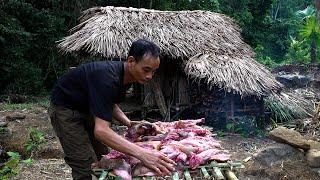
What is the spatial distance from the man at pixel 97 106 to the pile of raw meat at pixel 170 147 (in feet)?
0.52

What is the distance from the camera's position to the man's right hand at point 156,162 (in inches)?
116

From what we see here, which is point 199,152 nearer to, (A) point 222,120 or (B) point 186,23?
(A) point 222,120

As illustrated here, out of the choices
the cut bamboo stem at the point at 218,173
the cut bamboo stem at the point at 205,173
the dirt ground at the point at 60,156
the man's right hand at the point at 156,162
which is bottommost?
the dirt ground at the point at 60,156

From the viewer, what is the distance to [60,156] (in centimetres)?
816

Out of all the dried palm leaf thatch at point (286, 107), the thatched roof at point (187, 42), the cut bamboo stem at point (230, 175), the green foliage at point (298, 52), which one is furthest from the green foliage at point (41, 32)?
the cut bamboo stem at point (230, 175)

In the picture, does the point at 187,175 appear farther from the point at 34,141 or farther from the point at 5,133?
the point at 5,133

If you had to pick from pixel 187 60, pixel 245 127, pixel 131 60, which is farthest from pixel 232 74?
pixel 131 60

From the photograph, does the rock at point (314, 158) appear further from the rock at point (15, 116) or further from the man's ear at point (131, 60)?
the rock at point (15, 116)

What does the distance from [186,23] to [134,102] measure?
2.82 metres

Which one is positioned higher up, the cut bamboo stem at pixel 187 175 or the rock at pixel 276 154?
the cut bamboo stem at pixel 187 175

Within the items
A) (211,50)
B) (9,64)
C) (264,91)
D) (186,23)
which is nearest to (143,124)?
(264,91)

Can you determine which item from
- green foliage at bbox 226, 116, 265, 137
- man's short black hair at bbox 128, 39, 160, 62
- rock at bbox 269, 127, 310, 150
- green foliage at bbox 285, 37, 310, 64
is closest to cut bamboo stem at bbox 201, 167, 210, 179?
man's short black hair at bbox 128, 39, 160, 62

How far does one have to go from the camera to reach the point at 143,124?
3.92 m

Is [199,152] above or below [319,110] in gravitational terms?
above
